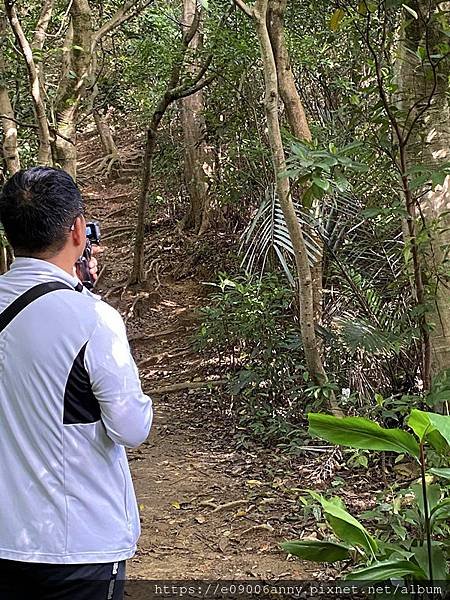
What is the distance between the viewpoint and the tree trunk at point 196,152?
9203 mm

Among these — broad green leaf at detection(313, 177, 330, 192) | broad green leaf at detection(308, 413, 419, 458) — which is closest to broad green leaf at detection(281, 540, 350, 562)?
broad green leaf at detection(308, 413, 419, 458)

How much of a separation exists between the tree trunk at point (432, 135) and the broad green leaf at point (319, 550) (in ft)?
5.19

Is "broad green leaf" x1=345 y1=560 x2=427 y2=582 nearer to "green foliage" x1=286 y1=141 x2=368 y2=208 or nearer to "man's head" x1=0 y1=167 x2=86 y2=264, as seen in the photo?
"man's head" x1=0 y1=167 x2=86 y2=264

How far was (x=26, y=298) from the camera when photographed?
1.69 m

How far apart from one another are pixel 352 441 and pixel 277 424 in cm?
300

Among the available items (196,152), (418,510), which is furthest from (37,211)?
(196,152)

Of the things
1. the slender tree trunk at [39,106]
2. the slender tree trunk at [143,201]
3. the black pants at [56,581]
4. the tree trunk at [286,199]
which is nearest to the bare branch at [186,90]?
the slender tree trunk at [143,201]

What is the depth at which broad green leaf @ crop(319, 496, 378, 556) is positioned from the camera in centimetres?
224

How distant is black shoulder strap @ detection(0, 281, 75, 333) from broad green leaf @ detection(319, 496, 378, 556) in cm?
112

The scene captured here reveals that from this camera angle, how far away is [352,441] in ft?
6.65

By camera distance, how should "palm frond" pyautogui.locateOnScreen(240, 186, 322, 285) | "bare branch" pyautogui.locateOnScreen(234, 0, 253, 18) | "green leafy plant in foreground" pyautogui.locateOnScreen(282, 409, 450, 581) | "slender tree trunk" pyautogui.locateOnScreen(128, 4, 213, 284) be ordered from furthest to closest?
"slender tree trunk" pyautogui.locateOnScreen(128, 4, 213, 284)
"palm frond" pyautogui.locateOnScreen(240, 186, 322, 285)
"bare branch" pyautogui.locateOnScreen(234, 0, 253, 18)
"green leafy plant in foreground" pyautogui.locateOnScreen(282, 409, 450, 581)

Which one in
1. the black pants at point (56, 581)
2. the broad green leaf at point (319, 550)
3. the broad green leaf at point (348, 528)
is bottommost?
the broad green leaf at point (319, 550)

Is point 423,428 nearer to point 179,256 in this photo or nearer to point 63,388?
point 63,388

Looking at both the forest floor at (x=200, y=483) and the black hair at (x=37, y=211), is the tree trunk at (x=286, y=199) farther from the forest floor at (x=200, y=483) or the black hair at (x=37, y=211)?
the black hair at (x=37, y=211)
